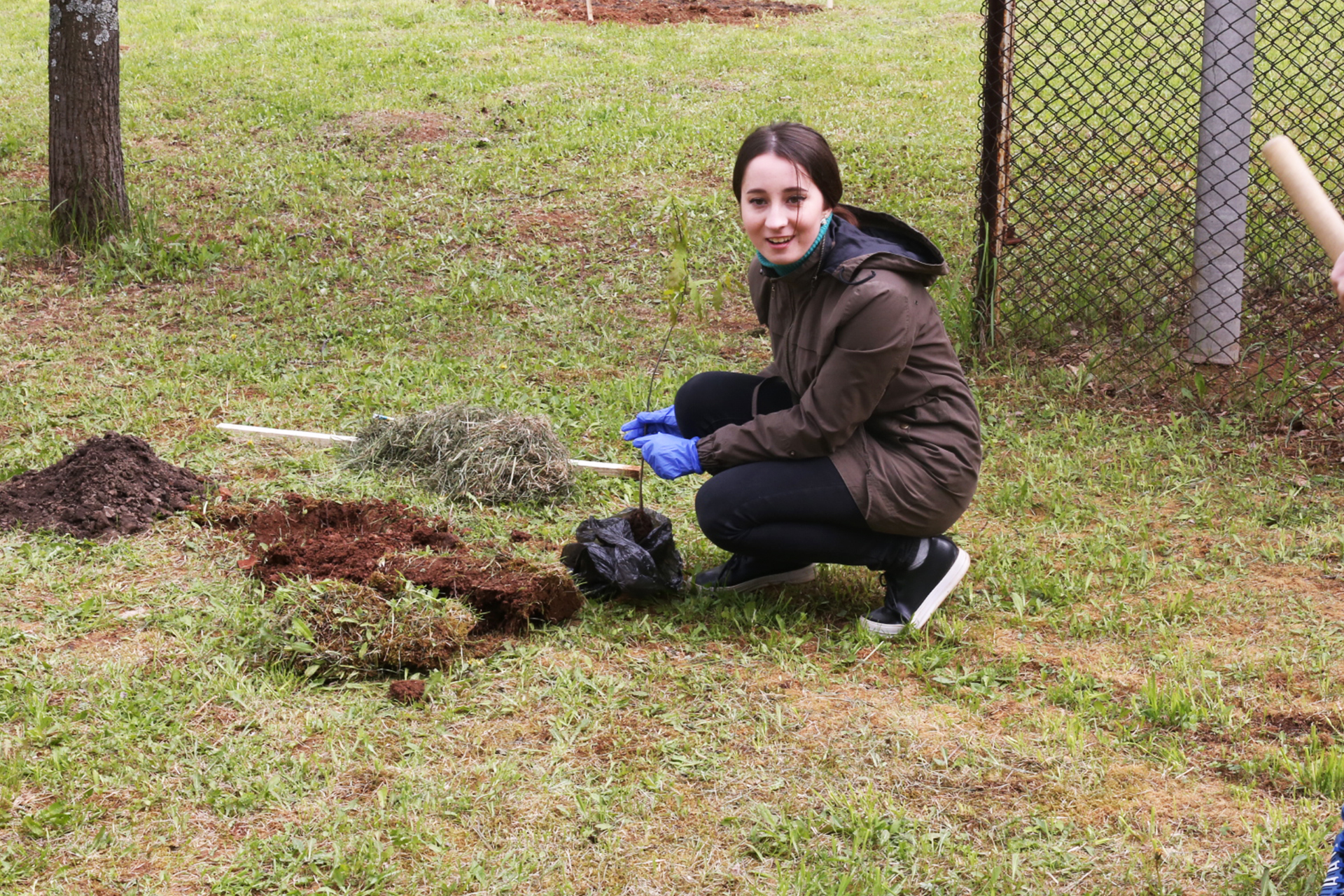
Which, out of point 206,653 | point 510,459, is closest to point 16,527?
point 206,653

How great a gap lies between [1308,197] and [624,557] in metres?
2.12

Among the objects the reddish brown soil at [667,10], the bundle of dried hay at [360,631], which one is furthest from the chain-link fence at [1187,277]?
the reddish brown soil at [667,10]

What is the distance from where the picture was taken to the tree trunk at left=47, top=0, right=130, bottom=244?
655cm

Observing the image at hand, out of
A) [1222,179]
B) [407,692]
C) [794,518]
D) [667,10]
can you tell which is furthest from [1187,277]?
[667,10]

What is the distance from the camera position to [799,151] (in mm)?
3084

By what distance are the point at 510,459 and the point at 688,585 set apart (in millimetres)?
922

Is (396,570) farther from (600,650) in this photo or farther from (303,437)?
(303,437)

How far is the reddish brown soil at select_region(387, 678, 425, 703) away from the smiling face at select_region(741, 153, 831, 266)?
1419 millimetres

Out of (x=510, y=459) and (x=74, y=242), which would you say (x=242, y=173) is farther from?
(x=510, y=459)

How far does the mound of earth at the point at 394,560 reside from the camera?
11.1 ft

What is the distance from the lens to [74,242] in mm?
6785

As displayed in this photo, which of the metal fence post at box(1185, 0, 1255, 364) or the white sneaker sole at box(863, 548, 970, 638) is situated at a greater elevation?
the metal fence post at box(1185, 0, 1255, 364)

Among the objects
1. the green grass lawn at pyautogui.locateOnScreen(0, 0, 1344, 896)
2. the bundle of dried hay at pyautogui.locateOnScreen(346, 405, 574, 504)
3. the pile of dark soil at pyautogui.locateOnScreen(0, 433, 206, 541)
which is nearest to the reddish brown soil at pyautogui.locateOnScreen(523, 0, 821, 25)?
the green grass lawn at pyautogui.locateOnScreen(0, 0, 1344, 896)

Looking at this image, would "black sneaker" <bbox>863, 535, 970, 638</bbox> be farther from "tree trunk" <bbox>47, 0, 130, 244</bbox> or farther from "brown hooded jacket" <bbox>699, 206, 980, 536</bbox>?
"tree trunk" <bbox>47, 0, 130, 244</bbox>
